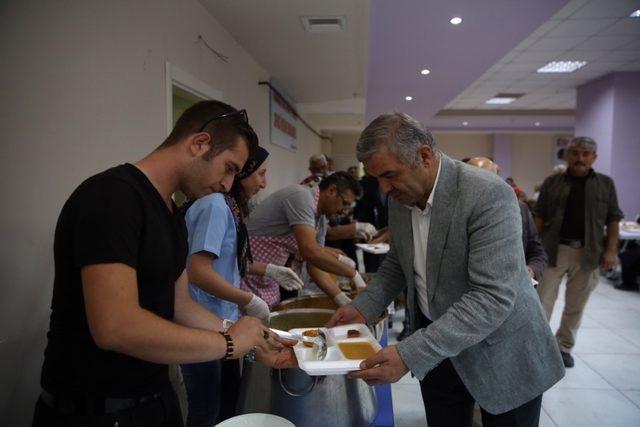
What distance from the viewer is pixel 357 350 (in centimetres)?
122

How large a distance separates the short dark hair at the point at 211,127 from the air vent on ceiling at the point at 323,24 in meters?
2.64

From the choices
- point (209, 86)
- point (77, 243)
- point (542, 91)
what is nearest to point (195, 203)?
point (77, 243)

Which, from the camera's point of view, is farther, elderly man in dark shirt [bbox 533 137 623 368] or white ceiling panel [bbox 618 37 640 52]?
white ceiling panel [bbox 618 37 640 52]

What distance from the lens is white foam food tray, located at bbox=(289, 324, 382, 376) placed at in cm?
103

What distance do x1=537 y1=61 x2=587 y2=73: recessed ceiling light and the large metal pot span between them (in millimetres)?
6414

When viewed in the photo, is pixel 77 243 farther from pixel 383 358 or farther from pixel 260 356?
pixel 383 358

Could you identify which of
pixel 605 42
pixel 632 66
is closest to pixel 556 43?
pixel 605 42

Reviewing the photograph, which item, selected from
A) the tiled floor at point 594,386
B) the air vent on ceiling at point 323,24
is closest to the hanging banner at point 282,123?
the air vent on ceiling at point 323,24

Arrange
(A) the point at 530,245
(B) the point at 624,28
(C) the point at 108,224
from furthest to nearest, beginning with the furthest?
1. (B) the point at 624,28
2. (A) the point at 530,245
3. (C) the point at 108,224

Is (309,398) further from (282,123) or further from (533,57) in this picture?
(533,57)

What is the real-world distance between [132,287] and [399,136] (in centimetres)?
71

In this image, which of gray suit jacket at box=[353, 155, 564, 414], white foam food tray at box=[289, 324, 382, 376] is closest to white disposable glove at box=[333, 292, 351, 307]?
white foam food tray at box=[289, 324, 382, 376]

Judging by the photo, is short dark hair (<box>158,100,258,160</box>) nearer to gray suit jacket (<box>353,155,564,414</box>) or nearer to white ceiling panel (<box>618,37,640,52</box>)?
gray suit jacket (<box>353,155,564,414</box>)

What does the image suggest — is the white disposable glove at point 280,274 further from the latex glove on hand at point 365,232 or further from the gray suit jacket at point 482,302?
the latex glove on hand at point 365,232
